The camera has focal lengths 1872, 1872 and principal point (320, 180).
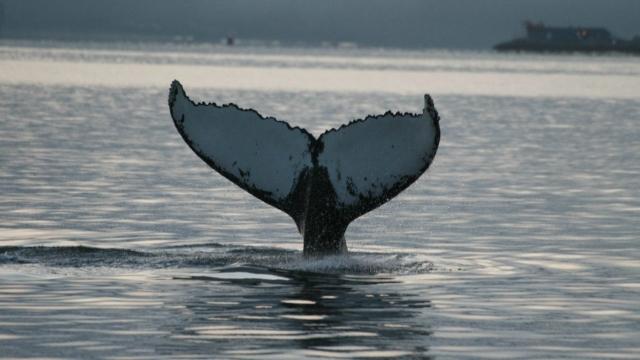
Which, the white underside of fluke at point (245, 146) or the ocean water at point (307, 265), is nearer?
the ocean water at point (307, 265)

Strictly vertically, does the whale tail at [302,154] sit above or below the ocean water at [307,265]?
above

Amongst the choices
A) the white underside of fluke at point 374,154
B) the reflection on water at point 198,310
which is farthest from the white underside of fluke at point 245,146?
the reflection on water at point 198,310

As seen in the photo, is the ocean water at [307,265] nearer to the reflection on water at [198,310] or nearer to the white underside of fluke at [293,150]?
the reflection on water at [198,310]

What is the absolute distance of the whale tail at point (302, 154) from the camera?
13.6 m

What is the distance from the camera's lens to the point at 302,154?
45.1 feet

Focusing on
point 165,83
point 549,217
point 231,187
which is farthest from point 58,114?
point 165,83

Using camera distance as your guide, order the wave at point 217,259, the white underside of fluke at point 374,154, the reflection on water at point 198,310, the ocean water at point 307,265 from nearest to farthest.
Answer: the reflection on water at point 198,310, the ocean water at point 307,265, the white underside of fluke at point 374,154, the wave at point 217,259

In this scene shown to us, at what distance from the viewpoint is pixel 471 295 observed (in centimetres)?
1423

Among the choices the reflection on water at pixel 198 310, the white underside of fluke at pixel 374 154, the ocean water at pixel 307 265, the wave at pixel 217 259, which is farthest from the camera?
the wave at pixel 217 259

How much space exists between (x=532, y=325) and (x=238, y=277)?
298 centimetres

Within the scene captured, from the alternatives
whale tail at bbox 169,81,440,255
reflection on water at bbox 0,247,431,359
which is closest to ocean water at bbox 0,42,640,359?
reflection on water at bbox 0,247,431,359

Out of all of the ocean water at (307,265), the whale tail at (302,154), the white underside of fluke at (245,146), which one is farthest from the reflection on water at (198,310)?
the white underside of fluke at (245,146)

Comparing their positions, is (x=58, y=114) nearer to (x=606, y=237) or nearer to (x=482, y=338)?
(x=606, y=237)

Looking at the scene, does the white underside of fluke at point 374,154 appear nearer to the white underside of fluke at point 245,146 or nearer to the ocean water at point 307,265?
the white underside of fluke at point 245,146
